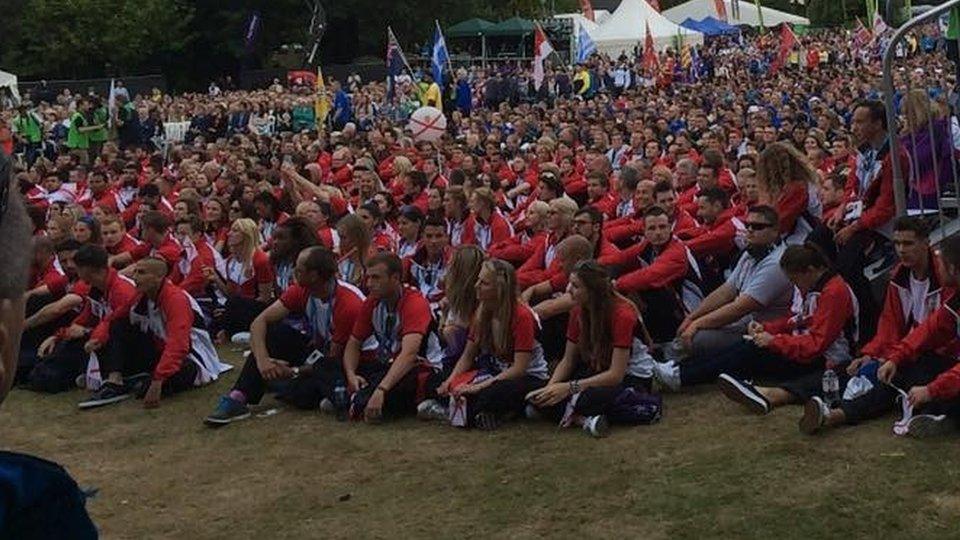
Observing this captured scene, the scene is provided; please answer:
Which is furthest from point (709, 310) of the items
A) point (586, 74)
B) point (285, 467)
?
point (586, 74)

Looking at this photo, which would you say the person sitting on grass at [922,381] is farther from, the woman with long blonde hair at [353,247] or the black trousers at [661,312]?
the woman with long blonde hair at [353,247]

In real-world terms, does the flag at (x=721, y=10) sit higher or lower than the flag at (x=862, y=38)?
higher

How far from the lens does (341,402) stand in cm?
812

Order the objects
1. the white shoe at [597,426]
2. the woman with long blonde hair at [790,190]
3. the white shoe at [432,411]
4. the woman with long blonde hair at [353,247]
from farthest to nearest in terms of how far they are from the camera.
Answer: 1. the woman with long blonde hair at [353,247]
2. the woman with long blonde hair at [790,190]
3. the white shoe at [432,411]
4. the white shoe at [597,426]

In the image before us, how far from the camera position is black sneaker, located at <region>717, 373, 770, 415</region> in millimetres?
7062

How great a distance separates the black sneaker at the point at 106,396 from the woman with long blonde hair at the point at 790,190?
15.7 ft

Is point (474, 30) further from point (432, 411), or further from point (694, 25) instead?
point (432, 411)

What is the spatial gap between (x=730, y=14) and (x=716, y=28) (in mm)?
5305

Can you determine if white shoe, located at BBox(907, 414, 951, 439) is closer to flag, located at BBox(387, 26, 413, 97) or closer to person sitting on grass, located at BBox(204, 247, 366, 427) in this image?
person sitting on grass, located at BBox(204, 247, 366, 427)

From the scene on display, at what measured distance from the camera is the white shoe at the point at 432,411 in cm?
778

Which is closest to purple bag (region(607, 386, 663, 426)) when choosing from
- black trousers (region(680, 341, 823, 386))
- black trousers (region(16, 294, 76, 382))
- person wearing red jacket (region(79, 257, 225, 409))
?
black trousers (region(680, 341, 823, 386))

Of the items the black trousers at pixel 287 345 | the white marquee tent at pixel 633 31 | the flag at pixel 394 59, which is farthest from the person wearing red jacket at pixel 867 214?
the white marquee tent at pixel 633 31

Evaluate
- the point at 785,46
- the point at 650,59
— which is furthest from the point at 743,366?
the point at 785,46

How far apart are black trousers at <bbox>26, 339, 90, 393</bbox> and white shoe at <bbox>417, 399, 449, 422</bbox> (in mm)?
3140
